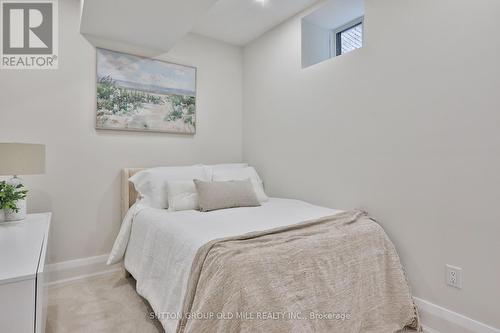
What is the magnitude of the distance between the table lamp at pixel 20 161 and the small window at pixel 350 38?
280cm

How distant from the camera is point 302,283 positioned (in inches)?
53.9

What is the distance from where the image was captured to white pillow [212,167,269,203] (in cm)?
274

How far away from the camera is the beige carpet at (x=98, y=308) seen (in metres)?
1.79

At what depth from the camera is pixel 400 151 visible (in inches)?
77.1

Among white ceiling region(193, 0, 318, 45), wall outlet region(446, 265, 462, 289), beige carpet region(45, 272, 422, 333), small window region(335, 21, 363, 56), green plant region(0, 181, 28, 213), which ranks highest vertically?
white ceiling region(193, 0, 318, 45)

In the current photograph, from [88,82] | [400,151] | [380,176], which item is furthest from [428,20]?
[88,82]

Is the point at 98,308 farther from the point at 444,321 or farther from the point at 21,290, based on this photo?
the point at 444,321

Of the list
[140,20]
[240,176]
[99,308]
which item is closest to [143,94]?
[140,20]

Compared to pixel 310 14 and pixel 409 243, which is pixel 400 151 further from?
pixel 310 14

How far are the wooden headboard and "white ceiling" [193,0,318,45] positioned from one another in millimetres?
1752

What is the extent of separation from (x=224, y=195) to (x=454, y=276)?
171cm

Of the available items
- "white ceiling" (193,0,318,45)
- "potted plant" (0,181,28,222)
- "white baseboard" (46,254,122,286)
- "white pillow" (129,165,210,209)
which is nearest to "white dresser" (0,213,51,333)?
"potted plant" (0,181,28,222)

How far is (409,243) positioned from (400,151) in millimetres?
652

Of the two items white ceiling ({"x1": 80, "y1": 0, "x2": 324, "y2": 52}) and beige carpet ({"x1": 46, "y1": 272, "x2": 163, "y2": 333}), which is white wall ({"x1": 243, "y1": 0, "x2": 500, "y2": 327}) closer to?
white ceiling ({"x1": 80, "y1": 0, "x2": 324, "y2": 52})
